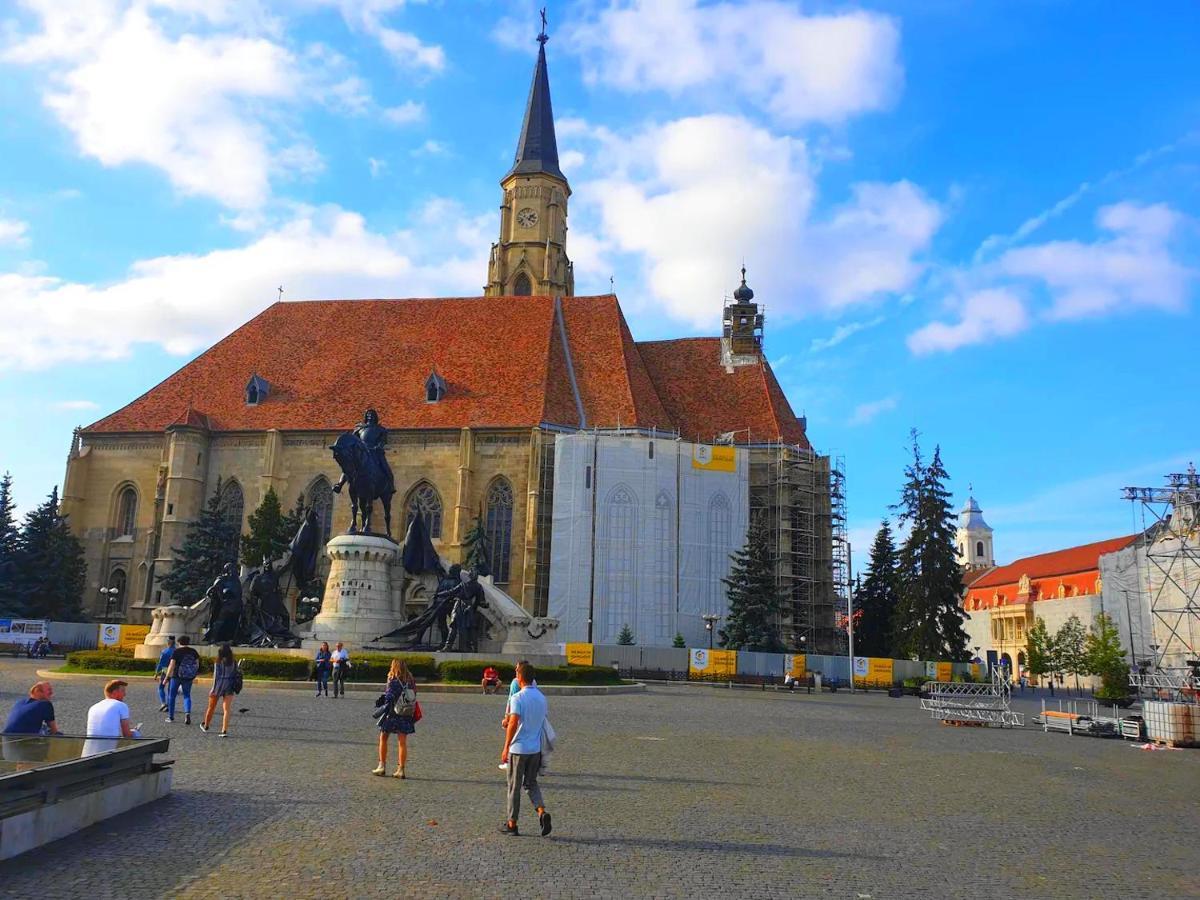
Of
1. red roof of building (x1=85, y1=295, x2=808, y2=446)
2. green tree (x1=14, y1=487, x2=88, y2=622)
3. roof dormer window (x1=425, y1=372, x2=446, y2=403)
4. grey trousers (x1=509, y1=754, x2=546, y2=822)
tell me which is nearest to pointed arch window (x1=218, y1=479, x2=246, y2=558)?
red roof of building (x1=85, y1=295, x2=808, y2=446)

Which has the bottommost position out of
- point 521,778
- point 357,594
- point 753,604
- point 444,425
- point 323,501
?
point 521,778

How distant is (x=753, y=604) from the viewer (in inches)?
1542

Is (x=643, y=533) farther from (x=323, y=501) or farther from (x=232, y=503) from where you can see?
(x=232, y=503)

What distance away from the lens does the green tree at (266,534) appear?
137 feet

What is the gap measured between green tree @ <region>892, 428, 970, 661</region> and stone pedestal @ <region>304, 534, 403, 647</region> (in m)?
24.6

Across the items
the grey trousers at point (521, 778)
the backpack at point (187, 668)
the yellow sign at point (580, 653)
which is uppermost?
the yellow sign at point (580, 653)

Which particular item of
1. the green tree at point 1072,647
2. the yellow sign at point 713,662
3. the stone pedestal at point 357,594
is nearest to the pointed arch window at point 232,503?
the stone pedestal at point 357,594

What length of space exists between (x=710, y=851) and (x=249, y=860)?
3.26 m

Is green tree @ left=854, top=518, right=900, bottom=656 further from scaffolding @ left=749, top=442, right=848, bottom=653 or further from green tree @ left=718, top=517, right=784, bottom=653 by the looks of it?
green tree @ left=718, top=517, right=784, bottom=653

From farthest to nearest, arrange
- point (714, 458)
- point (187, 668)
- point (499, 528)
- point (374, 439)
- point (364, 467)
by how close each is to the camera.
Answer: point (714, 458)
point (499, 528)
point (374, 439)
point (364, 467)
point (187, 668)

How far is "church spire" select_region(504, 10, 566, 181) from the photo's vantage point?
59.2 metres

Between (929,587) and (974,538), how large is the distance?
260ft

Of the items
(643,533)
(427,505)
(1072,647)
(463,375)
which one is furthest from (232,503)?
(1072,647)

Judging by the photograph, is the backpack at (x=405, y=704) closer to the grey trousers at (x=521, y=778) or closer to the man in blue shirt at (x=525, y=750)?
the man in blue shirt at (x=525, y=750)
